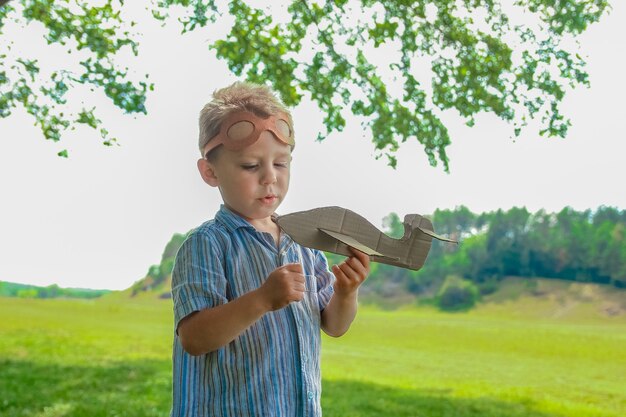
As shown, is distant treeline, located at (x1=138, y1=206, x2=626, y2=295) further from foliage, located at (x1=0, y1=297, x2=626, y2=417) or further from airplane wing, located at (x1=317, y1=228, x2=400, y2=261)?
airplane wing, located at (x1=317, y1=228, x2=400, y2=261)

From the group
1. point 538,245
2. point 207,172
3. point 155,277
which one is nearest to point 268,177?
point 207,172

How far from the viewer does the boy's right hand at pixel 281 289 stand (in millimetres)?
1025

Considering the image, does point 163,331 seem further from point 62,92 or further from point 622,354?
point 62,92

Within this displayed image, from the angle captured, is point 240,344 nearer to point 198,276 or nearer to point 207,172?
point 198,276

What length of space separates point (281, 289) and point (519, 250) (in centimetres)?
719

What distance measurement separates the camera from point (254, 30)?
3793 mm

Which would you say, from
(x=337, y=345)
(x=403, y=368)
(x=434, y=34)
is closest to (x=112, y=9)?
(x=434, y=34)

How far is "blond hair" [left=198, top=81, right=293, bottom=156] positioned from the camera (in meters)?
1.22

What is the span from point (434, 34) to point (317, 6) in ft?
1.92

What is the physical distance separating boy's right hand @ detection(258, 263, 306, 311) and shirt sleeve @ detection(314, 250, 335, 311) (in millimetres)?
215

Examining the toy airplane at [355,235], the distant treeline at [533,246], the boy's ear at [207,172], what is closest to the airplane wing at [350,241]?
the toy airplane at [355,235]

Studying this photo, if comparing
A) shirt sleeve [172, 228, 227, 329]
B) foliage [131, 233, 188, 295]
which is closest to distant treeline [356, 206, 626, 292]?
foliage [131, 233, 188, 295]

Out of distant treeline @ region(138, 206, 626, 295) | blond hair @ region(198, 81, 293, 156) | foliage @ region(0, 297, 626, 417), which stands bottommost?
foliage @ region(0, 297, 626, 417)

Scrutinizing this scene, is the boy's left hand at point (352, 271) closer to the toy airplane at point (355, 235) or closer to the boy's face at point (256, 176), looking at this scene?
the toy airplane at point (355, 235)
